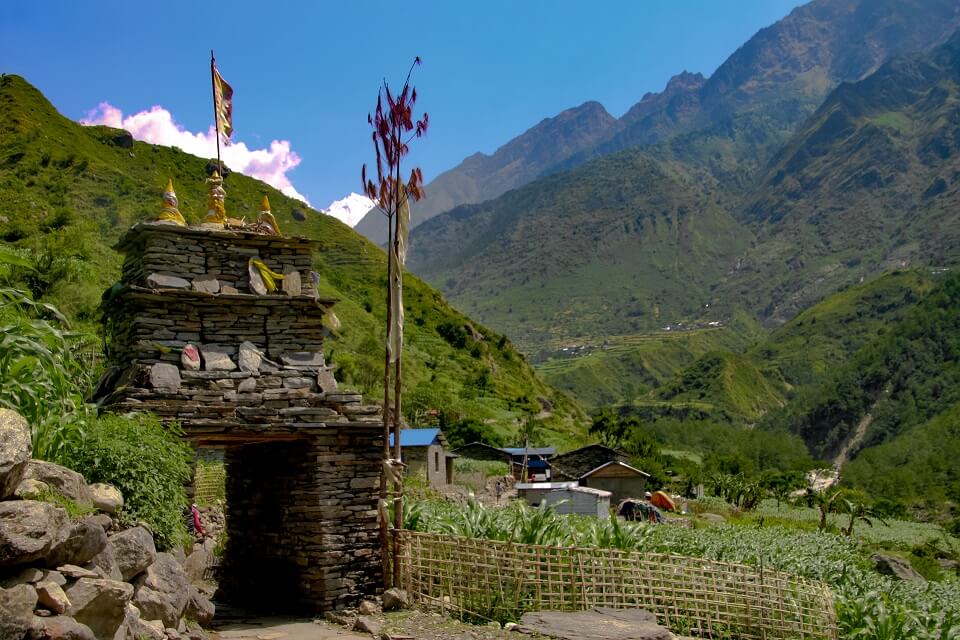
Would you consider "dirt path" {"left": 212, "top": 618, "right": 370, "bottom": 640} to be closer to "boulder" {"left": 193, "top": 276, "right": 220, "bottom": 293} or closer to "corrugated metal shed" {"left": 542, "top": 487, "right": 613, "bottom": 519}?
"boulder" {"left": 193, "top": 276, "right": 220, "bottom": 293}

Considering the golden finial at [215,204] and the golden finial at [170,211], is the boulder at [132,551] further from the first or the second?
the golden finial at [215,204]

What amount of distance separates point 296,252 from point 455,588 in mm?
5106

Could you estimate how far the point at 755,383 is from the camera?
158 metres

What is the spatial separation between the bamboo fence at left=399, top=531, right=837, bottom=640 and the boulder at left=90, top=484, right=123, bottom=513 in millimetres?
4385

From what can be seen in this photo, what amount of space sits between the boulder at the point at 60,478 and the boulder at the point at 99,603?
0.96m

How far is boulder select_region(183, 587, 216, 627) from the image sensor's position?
9.49 meters

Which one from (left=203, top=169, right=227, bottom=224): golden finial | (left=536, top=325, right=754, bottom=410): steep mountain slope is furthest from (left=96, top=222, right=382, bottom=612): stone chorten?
(left=536, top=325, right=754, bottom=410): steep mountain slope

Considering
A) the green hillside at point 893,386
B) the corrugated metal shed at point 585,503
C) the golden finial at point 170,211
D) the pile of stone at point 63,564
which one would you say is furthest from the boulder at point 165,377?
the green hillside at point 893,386

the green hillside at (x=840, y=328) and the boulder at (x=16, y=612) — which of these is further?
the green hillside at (x=840, y=328)

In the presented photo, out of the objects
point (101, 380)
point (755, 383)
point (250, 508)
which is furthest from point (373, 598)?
point (755, 383)

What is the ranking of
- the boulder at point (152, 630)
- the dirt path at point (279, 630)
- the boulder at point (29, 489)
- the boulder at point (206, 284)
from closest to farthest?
the boulder at point (29, 489) → the boulder at point (152, 630) → the dirt path at point (279, 630) → the boulder at point (206, 284)

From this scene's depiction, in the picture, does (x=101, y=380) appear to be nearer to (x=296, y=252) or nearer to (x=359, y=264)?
(x=296, y=252)

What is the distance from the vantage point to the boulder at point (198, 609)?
9492 millimetres

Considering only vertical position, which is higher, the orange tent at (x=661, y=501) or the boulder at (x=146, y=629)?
the boulder at (x=146, y=629)
